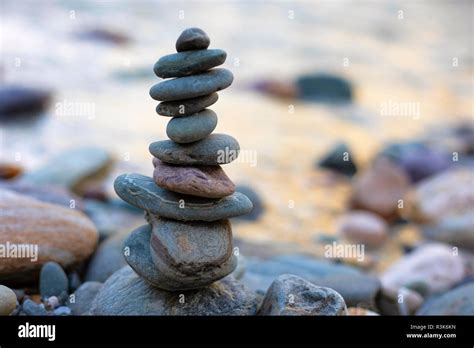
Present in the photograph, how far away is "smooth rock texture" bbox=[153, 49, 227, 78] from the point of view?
13.8 feet

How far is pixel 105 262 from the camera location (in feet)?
18.4

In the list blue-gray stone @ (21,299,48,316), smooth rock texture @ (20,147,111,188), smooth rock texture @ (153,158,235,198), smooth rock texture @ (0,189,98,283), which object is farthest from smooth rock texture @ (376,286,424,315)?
smooth rock texture @ (20,147,111,188)

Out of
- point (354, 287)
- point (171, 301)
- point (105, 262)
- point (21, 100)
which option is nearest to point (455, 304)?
point (354, 287)

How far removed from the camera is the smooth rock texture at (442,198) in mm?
9781

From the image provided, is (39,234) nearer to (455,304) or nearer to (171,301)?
(171,301)

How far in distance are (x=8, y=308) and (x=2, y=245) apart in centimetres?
69

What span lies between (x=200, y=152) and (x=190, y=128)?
0.18 m

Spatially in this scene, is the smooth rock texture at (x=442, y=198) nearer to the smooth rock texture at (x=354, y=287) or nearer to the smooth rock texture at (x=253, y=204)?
the smooth rock texture at (x=253, y=204)

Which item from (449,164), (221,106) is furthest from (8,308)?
(221,106)

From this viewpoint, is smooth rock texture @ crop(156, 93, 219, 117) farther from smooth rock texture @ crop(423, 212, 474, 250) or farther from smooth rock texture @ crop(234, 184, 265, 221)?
smooth rock texture @ crop(423, 212, 474, 250)

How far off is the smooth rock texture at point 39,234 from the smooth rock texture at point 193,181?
140 centimetres

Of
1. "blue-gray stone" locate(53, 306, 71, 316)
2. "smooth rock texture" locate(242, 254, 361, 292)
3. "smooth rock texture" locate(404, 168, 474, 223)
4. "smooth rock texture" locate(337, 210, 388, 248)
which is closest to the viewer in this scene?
"blue-gray stone" locate(53, 306, 71, 316)
